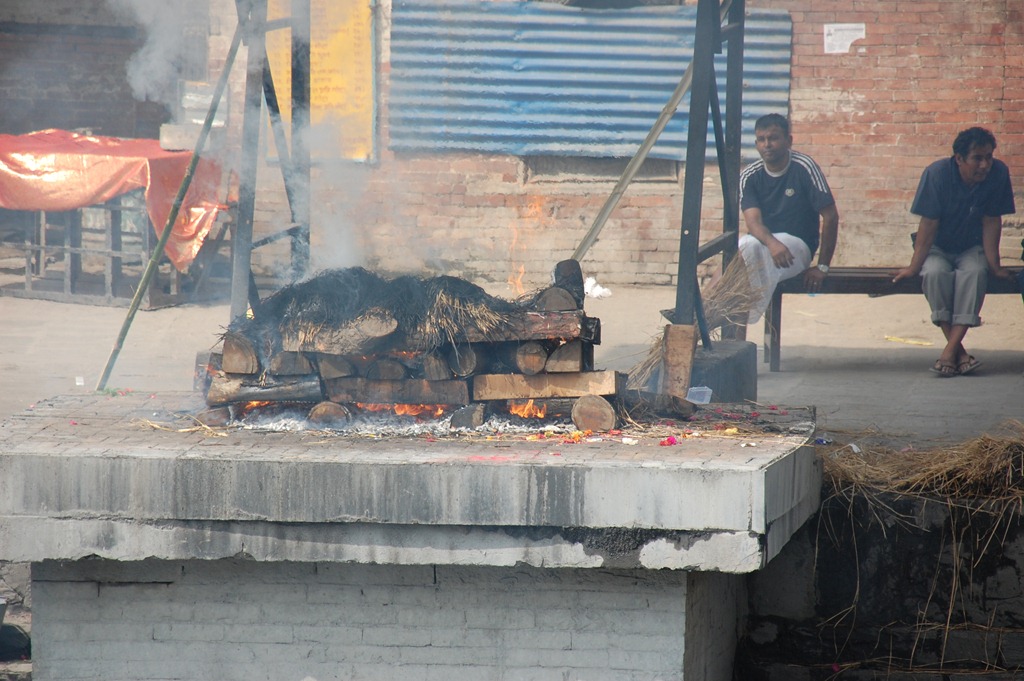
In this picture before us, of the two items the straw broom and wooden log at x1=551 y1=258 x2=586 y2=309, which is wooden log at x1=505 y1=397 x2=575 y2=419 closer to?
wooden log at x1=551 y1=258 x2=586 y2=309

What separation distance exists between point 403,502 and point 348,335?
759 millimetres

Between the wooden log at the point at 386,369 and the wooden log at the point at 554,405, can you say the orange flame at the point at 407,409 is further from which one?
the wooden log at the point at 554,405

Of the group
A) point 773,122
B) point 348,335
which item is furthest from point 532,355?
point 773,122

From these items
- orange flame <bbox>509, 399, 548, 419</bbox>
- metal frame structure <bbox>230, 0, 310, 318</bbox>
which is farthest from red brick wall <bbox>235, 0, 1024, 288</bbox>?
orange flame <bbox>509, 399, 548, 419</bbox>

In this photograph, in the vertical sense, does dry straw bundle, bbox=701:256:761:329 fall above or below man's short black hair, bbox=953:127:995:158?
below

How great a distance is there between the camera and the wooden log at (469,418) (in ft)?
13.9

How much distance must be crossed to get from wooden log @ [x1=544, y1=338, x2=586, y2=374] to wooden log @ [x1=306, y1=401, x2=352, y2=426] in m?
0.77

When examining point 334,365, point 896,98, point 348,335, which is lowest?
point 334,365

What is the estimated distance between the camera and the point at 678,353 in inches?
214

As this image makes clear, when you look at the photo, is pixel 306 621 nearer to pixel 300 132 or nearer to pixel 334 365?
pixel 334 365

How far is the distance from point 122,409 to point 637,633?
87.8 inches

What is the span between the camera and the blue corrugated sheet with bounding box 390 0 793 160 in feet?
34.3

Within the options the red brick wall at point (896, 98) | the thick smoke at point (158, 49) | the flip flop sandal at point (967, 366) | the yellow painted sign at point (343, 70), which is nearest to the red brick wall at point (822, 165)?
the red brick wall at point (896, 98)

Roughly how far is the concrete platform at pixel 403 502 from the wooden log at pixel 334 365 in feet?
1.41
